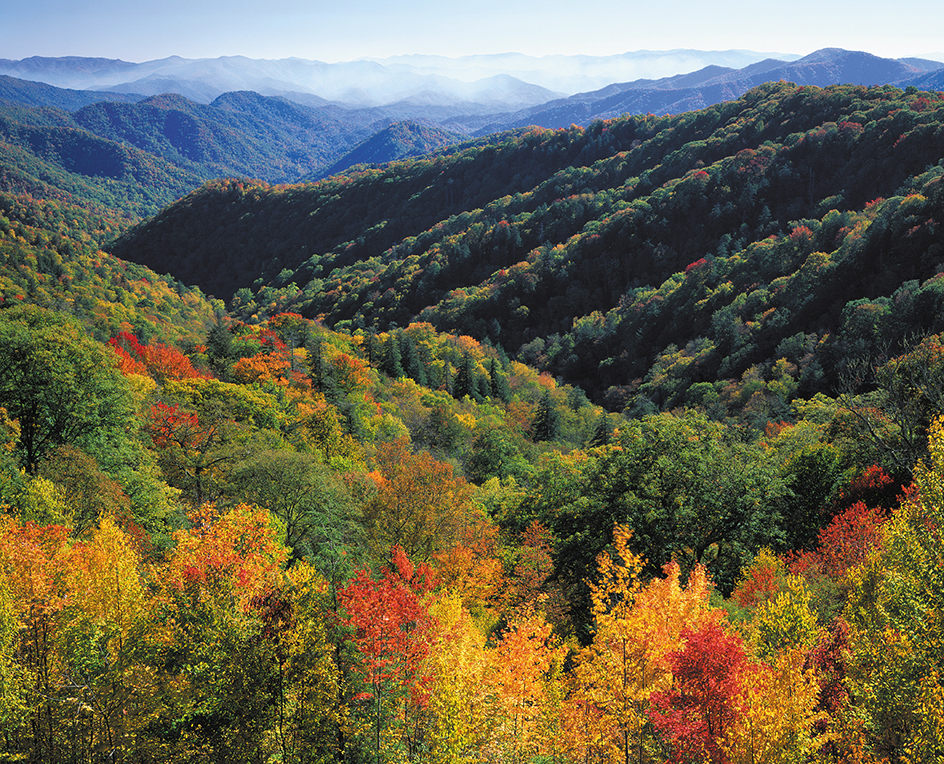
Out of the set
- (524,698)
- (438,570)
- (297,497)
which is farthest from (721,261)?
(524,698)

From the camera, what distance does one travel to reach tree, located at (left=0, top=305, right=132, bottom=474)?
A: 107 feet

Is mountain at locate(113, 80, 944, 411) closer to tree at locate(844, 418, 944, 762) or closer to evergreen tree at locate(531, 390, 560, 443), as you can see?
evergreen tree at locate(531, 390, 560, 443)

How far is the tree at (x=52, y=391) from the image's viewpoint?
3269cm

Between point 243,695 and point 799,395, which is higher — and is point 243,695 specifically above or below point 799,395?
above

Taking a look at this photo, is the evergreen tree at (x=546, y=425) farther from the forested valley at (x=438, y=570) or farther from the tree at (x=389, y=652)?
the tree at (x=389, y=652)

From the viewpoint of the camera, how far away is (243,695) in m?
17.9

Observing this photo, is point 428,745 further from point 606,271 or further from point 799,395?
point 606,271

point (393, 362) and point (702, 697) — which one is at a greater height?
point (702, 697)

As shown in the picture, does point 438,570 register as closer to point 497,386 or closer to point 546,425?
point 546,425

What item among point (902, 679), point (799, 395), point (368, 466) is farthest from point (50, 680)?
point (799, 395)

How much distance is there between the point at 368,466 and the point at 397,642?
32456 millimetres

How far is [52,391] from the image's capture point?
33406 millimetres

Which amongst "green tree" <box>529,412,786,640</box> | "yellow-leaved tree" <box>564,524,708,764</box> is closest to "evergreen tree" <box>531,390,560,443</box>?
"green tree" <box>529,412,786,640</box>

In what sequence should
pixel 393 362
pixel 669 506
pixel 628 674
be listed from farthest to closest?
pixel 393 362 < pixel 669 506 < pixel 628 674
